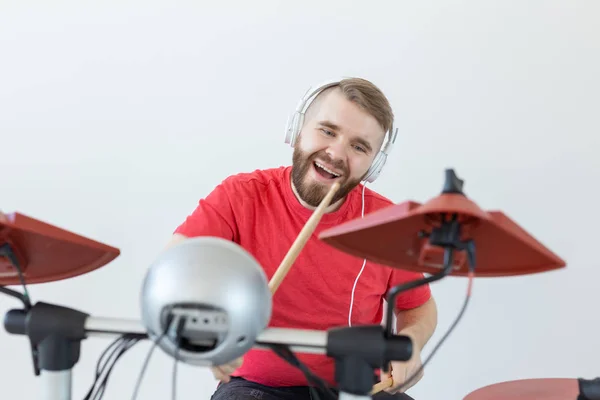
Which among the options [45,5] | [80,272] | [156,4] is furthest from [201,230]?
[45,5]

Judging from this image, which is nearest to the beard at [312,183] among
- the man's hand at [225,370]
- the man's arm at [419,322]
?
the man's arm at [419,322]

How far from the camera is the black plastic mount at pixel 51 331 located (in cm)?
68

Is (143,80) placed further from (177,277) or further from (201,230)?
(177,277)

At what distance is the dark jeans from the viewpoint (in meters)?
1.08

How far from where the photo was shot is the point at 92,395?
2.43 ft

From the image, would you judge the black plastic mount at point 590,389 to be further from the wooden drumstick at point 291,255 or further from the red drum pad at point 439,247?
the wooden drumstick at point 291,255

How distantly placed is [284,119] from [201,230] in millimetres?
530

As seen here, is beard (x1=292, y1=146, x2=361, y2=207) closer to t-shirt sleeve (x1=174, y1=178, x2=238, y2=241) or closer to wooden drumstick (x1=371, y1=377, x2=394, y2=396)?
t-shirt sleeve (x1=174, y1=178, x2=238, y2=241)

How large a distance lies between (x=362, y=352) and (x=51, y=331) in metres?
0.33

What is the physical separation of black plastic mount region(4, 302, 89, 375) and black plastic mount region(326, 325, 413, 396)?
0.27m

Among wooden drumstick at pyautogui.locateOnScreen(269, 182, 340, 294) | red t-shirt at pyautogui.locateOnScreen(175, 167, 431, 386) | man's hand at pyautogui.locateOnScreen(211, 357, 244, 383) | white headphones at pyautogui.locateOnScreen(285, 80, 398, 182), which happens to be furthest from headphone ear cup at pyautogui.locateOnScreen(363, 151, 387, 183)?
man's hand at pyautogui.locateOnScreen(211, 357, 244, 383)

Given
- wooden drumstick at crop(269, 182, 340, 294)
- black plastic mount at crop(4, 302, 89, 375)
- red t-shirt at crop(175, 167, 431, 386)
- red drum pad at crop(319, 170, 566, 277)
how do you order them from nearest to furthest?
red drum pad at crop(319, 170, 566, 277) → black plastic mount at crop(4, 302, 89, 375) → wooden drumstick at crop(269, 182, 340, 294) → red t-shirt at crop(175, 167, 431, 386)

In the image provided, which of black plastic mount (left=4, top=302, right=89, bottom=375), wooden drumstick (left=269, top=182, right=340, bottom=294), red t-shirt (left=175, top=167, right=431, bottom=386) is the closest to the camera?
black plastic mount (left=4, top=302, right=89, bottom=375)

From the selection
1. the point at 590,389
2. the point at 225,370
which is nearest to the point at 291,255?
the point at 225,370
